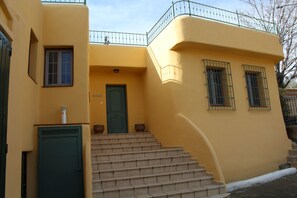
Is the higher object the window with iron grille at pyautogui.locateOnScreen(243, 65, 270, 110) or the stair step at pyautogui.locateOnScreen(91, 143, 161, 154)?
the window with iron grille at pyautogui.locateOnScreen(243, 65, 270, 110)

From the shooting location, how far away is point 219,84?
9867 millimetres

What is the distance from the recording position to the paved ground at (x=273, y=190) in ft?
22.8

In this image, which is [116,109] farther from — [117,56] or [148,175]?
[148,175]

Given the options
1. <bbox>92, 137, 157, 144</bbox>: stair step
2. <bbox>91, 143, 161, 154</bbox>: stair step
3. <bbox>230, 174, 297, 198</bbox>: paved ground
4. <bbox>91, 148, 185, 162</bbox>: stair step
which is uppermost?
<bbox>92, 137, 157, 144</bbox>: stair step

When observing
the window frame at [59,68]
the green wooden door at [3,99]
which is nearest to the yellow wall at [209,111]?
the window frame at [59,68]

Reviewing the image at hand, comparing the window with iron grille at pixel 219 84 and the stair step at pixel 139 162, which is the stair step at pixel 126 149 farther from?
the window with iron grille at pixel 219 84

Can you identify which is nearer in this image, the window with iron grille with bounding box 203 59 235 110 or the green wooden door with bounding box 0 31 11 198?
the green wooden door with bounding box 0 31 11 198

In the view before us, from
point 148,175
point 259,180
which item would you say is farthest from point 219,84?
point 148,175

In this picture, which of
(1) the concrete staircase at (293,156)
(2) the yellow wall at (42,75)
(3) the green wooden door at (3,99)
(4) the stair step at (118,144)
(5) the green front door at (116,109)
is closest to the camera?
(3) the green wooden door at (3,99)

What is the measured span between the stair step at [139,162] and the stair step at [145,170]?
0.31 m

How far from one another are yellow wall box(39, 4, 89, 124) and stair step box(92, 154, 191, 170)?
1341 mm

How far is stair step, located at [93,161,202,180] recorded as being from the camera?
6902 mm

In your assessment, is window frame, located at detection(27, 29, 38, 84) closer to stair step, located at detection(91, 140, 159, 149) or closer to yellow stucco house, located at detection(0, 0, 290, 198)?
yellow stucco house, located at detection(0, 0, 290, 198)

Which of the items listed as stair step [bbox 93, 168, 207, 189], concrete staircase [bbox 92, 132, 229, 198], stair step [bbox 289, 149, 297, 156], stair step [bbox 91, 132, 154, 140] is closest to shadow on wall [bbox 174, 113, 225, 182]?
concrete staircase [bbox 92, 132, 229, 198]
